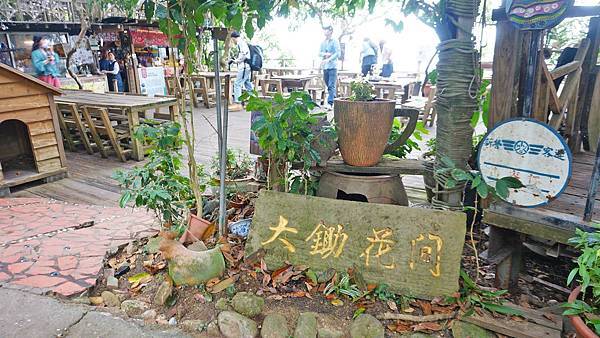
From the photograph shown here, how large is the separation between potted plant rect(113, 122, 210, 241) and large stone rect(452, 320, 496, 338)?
67.9 inches

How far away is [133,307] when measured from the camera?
2.50 metres

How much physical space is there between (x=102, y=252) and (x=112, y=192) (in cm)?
195

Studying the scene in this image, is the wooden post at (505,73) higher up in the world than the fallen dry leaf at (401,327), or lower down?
higher up

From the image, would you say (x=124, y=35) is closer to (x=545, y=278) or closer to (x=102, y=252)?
(x=102, y=252)

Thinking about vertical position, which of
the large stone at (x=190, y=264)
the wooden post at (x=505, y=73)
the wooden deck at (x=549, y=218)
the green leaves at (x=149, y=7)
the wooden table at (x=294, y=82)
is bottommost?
the large stone at (x=190, y=264)

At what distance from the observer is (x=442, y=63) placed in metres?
2.40

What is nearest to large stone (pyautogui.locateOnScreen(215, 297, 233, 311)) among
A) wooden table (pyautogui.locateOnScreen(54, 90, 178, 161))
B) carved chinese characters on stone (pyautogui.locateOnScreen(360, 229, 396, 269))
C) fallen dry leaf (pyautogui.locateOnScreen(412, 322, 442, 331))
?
carved chinese characters on stone (pyautogui.locateOnScreen(360, 229, 396, 269))

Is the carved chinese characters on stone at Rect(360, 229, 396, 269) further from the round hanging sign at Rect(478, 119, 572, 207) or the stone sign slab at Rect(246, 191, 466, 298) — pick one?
the round hanging sign at Rect(478, 119, 572, 207)

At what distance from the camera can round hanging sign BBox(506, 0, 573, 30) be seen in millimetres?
1957

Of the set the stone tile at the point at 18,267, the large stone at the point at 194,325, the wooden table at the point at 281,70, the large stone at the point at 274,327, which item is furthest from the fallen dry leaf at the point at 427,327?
the wooden table at the point at 281,70

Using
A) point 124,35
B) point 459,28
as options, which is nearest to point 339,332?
point 459,28

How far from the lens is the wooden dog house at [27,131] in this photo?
186 inches

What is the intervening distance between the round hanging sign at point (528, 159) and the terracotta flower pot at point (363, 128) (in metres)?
0.63

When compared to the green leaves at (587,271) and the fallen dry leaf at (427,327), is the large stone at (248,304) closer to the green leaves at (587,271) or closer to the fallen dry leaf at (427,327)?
the fallen dry leaf at (427,327)
